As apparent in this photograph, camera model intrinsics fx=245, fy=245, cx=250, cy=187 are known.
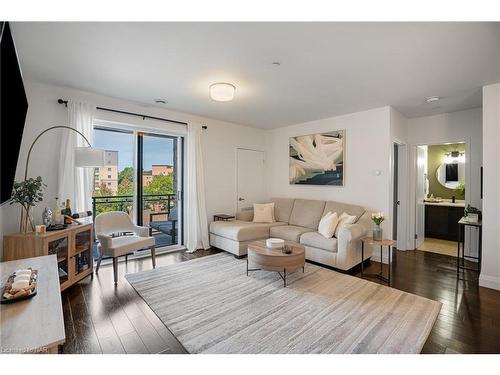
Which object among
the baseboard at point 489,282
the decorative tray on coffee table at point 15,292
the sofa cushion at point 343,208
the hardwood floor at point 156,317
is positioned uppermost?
the sofa cushion at point 343,208

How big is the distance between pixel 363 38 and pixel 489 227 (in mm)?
2721

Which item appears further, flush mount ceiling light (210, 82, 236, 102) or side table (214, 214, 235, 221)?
side table (214, 214, 235, 221)

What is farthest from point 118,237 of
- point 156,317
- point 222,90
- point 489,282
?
point 489,282

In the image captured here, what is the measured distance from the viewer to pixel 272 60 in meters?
2.39

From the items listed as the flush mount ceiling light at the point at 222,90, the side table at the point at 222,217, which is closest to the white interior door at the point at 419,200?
the side table at the point at 222,217

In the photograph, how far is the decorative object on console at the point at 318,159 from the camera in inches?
175

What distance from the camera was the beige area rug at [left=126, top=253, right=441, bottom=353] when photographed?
6.04 feet

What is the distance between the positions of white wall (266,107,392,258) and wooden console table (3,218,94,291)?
3741 mm

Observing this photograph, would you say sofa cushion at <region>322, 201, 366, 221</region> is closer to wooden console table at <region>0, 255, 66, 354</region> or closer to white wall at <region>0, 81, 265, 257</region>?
white wall at <region>0, 81, 265, 257</region>

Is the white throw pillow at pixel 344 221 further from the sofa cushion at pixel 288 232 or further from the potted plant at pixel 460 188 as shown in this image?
the potted plant at pixel 460 188

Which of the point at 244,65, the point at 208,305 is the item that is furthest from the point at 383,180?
the point at 208,305

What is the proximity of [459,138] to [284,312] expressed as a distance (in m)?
4.07

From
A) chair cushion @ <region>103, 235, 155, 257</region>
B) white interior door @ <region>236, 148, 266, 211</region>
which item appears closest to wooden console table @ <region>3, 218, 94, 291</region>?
chair cushion @ <region>103, 235, 155, 257</region>

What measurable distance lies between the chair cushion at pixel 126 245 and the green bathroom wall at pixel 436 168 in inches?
242
